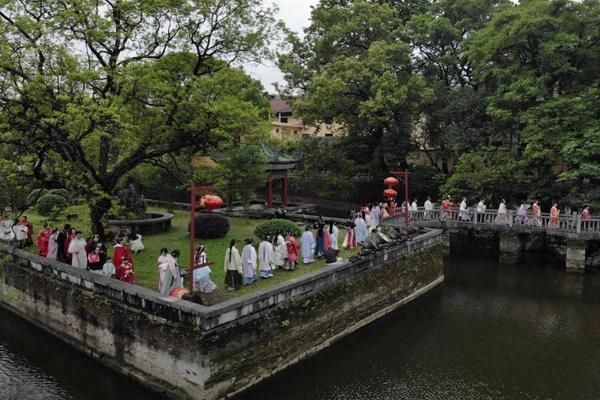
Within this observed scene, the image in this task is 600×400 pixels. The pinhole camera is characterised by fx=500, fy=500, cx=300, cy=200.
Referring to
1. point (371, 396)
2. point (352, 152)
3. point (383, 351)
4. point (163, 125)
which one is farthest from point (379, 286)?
point (352, 152)

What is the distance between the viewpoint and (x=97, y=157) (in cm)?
1862

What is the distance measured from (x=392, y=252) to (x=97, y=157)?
37.2ft

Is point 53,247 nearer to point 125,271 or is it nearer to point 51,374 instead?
point 125,271

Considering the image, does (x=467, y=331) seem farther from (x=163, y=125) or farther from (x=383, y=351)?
(x=163, y=125)

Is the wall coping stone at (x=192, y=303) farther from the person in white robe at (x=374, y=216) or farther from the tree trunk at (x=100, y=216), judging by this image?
the person in white robe at (x=374, y=216)

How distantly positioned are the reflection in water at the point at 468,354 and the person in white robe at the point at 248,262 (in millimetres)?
2737

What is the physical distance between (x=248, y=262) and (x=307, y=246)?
2.97 metres

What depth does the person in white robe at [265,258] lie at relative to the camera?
14.2 m

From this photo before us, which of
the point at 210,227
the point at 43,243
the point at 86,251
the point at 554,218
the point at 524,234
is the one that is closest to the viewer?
the point at 86,251

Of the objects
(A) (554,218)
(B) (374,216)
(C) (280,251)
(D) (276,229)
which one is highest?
(A) (554,218)

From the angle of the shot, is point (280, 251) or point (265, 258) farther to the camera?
point (280, 251)

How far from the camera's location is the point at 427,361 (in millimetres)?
13266

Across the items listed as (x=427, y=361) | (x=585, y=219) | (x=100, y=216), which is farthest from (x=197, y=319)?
(x=585, y=219)

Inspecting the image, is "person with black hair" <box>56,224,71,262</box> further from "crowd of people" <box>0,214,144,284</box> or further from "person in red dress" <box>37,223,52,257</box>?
"person in red dress" <box>37,223,52,257</box>
